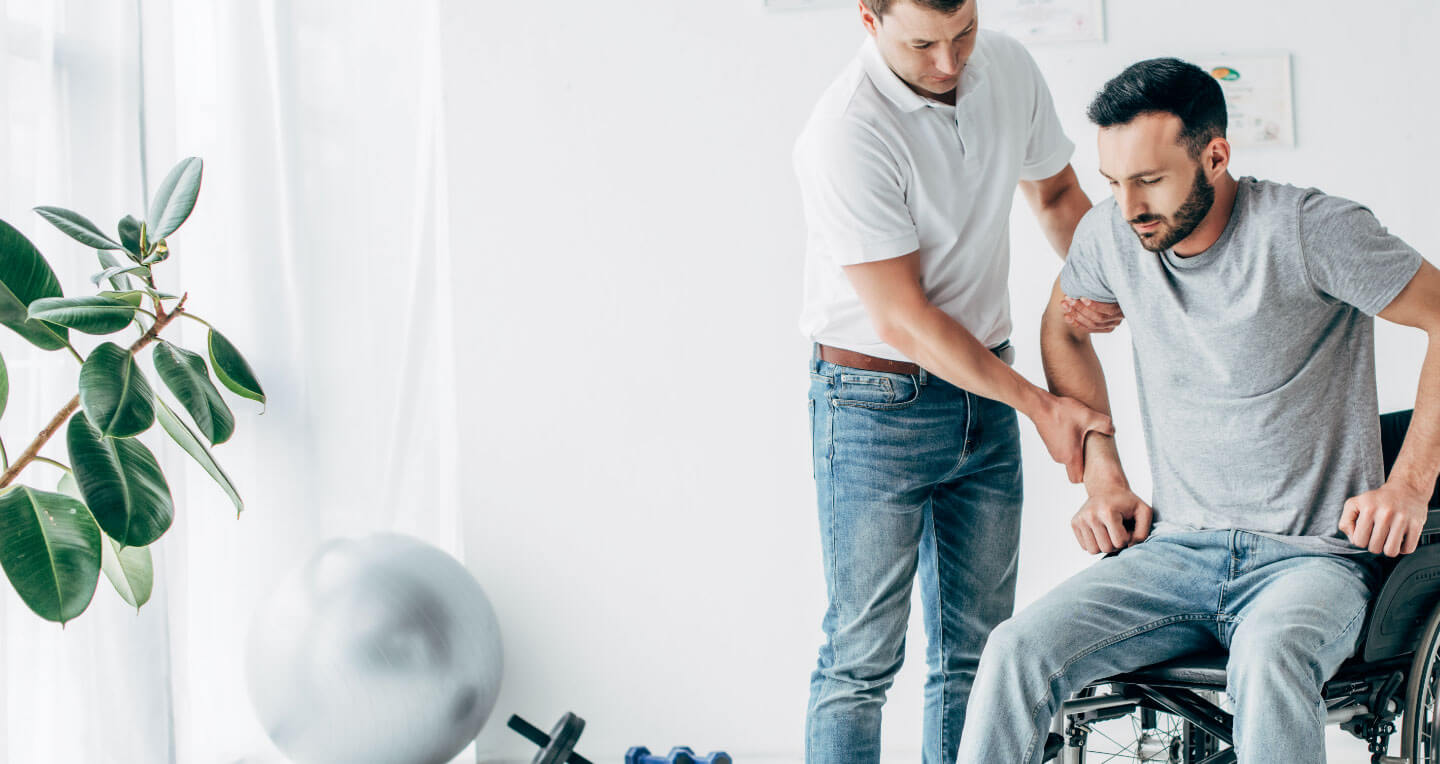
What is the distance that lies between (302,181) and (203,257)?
0.26 metres

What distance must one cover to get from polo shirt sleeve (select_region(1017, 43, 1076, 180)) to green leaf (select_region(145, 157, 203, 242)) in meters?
1.24

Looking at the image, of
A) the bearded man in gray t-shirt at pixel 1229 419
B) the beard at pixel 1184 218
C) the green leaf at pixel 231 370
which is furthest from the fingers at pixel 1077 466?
the green leaf at pixel 231 370

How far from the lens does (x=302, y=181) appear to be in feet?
7.06

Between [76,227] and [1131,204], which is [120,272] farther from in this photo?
[1131,204]

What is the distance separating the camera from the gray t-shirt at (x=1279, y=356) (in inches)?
50.2

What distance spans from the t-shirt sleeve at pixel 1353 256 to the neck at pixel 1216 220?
3.4 inches

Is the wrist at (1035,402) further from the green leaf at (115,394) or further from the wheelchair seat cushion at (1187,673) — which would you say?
the green leaf at (115,394)

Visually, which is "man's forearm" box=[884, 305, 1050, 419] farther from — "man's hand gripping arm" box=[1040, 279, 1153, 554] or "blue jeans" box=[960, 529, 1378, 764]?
"blue jeans" box=[960, 529, 1378, 764]

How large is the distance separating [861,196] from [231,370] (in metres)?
1.00

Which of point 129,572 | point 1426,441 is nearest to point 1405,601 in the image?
point 1426,441

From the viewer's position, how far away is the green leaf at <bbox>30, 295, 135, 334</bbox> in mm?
1256

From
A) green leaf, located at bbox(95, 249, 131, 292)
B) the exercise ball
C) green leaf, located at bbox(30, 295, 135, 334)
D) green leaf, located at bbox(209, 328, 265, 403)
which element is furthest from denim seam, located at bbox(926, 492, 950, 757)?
green leaf, located at bbox(95, 249, 131, 292)

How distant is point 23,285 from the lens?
4.33 ft

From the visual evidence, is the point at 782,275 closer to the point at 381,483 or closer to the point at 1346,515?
the point at 381,483
